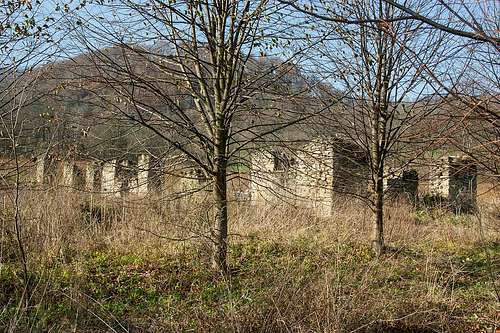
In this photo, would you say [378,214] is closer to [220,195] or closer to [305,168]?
[305,168]

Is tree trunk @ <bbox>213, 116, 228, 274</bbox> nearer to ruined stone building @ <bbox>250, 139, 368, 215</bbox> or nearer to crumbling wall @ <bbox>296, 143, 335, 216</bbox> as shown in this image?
ruined stone building @ <bbox>250, 139, 368, 215</bbox>

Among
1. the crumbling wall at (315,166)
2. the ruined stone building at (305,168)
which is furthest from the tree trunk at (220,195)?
the crumbling wall at (315,166)

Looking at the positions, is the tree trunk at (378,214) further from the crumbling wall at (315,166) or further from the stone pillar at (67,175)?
the stone pillar at (67,175)

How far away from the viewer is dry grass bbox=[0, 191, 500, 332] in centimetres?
404

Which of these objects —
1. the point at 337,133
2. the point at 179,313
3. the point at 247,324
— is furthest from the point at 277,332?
the point at 337,133

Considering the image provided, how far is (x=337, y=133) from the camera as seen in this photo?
23.2ft

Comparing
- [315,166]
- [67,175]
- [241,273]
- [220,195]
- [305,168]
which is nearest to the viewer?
[220,195]

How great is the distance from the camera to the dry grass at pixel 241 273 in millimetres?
4035

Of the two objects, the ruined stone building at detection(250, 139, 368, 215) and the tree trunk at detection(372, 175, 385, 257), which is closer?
the ruined stone building at detection(250, 139, 368, 215)

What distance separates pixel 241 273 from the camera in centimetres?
590

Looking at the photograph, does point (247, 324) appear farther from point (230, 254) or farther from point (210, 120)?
point (230, 254)

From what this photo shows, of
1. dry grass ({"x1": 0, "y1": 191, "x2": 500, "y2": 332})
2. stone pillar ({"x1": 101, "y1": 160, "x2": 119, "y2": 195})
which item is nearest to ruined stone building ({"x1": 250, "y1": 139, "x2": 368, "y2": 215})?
dry grass ({"x1": 0, "y1": 191, "x2": 500, "y2": 332})

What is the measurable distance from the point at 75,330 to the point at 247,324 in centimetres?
128

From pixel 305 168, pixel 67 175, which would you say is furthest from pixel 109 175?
pixel 305 168
